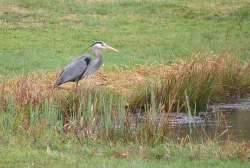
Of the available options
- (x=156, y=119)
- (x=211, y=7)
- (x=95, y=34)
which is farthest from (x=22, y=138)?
(x=211, y=7)

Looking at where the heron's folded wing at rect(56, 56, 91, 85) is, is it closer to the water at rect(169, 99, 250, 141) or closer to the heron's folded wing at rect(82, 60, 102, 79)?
the heron's folded wing at rect(82, 60, 102, 79)

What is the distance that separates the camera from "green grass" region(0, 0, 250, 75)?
17781 mm

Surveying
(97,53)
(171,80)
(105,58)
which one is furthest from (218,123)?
(105,58)

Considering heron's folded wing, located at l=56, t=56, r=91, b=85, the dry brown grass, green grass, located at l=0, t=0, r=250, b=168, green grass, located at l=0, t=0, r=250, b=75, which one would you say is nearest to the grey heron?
heron's folded wing, located at l=56, t=56, r=91, b=85

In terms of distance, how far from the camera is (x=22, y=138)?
398 inches

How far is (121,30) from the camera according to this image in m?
20.8

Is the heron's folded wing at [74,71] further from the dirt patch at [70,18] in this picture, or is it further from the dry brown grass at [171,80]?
the dirt patch at [70,18]

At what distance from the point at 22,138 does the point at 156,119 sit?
1823mm

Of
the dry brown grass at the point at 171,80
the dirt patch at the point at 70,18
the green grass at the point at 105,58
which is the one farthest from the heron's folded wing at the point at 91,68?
the dirt patch at the point at 70,18

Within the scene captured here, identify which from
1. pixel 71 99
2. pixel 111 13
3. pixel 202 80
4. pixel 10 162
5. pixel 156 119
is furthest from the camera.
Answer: pixel 111 13

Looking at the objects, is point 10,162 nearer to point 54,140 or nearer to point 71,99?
point 54,140

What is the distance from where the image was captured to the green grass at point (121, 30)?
1778 centimetres

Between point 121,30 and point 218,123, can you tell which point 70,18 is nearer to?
point 121,30

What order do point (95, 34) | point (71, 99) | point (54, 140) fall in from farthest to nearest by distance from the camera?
point (95, 34)
point (71, 99)
point (54, 140)
